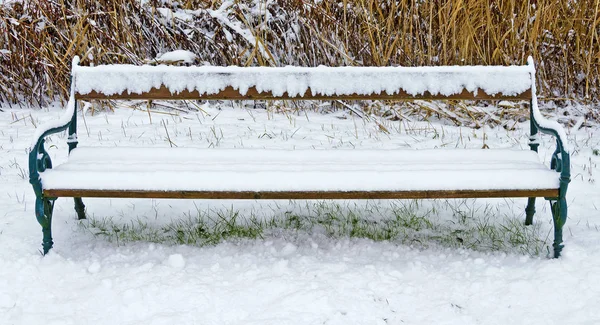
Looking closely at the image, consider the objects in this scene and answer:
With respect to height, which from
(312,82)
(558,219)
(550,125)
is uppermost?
(312,82)

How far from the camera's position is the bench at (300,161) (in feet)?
8.83

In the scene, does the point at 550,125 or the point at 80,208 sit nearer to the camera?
the point at 550,125

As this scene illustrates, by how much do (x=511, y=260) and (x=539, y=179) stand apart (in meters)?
0.40

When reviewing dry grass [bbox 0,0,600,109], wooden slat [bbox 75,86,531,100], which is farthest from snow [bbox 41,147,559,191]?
dry grass [bbox 0,0,600,109]

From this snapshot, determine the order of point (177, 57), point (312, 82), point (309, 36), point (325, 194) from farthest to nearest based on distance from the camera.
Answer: point (309, 36), point (177, 57), point (312, 82), point (325, 194)

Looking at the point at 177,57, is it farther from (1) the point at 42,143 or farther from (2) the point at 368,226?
(2) the point at 368,226

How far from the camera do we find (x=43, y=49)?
492cm

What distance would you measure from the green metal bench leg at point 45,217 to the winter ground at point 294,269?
70 mm

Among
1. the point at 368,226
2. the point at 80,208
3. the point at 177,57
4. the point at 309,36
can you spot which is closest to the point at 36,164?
the point at 80,208

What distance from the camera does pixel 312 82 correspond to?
3.09 metres

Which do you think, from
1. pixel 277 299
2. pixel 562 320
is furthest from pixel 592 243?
pixel 277 299

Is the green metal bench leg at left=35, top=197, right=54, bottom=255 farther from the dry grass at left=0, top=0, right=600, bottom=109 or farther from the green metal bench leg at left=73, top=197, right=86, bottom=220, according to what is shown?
the dry grass at left=0, top=0, right=600, bottom=109

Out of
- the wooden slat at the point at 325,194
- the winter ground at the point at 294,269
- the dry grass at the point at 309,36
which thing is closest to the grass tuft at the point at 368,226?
the winter ground at the point at 294,269

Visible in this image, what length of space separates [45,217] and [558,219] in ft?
7.06
